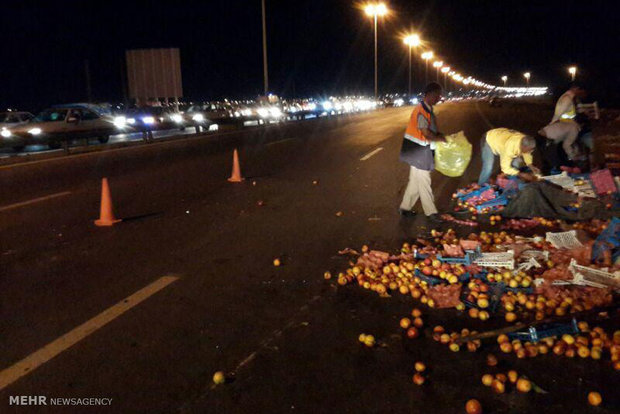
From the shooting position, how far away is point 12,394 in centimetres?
357

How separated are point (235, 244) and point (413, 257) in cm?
235

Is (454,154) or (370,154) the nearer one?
(454,154)

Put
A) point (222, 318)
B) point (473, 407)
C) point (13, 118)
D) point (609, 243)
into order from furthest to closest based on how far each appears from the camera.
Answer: point (13, 118), point (609, 243), point (222, 318), point (473, 407)

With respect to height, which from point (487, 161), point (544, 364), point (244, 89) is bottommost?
point (544, 364)

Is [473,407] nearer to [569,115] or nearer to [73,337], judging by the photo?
[73,337]

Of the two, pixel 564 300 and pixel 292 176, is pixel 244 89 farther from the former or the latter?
pixel 564 300

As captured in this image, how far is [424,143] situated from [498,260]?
2.78m

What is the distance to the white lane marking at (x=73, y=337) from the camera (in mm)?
3848

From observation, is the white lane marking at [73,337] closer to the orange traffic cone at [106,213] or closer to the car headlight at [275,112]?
the orange traffic cone at [106,213]

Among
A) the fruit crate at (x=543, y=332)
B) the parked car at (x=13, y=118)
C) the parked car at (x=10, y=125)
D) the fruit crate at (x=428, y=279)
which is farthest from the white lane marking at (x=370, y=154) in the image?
the parked car at (x=13, y=118)

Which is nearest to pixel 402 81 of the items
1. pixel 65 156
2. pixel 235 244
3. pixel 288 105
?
pixel 288 105

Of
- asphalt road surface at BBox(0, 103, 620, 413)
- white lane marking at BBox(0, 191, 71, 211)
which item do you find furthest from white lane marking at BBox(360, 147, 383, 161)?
white lane marking at BBox(0, 191, 71, 211)

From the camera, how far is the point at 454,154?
8812 millimetres

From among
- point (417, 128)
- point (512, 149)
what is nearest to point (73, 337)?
point (417, 128)
